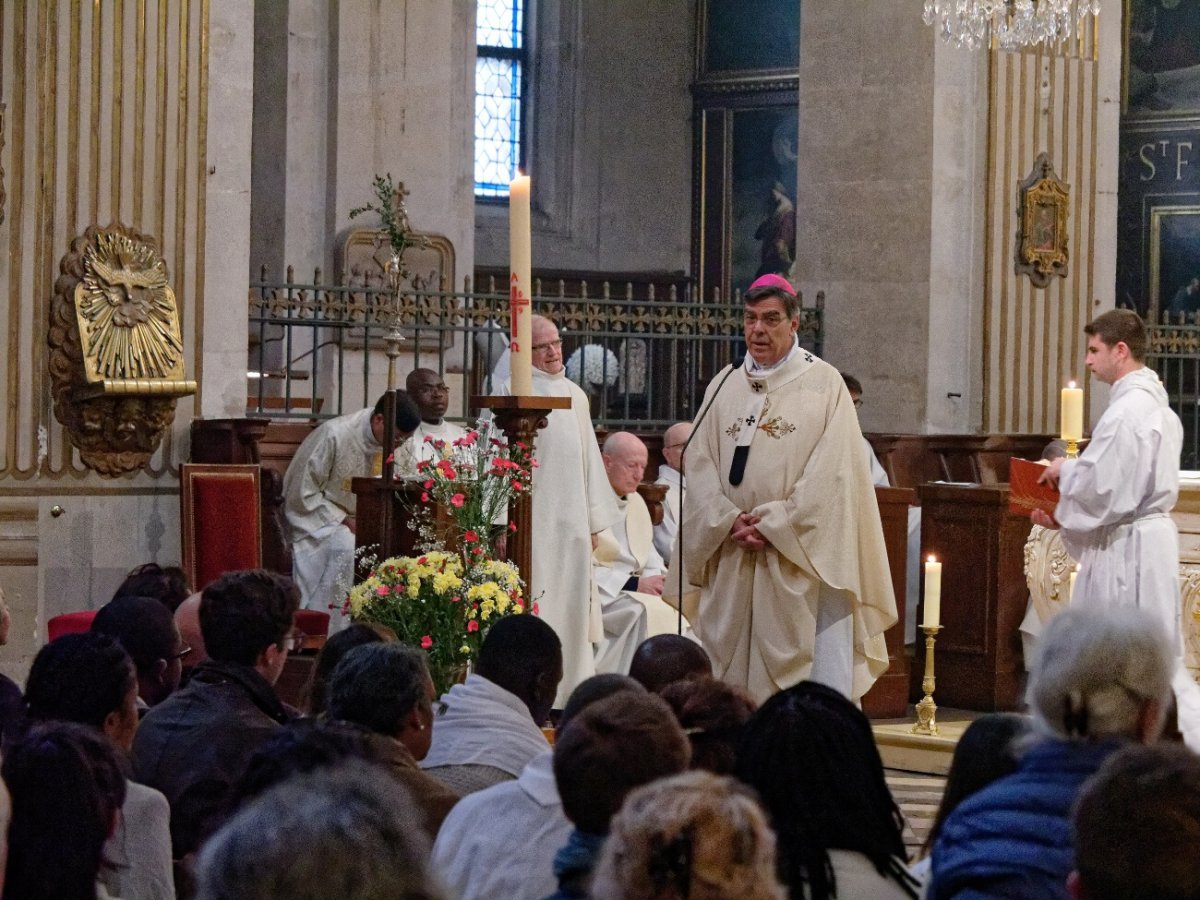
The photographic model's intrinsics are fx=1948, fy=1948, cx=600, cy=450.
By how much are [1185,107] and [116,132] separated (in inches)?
428

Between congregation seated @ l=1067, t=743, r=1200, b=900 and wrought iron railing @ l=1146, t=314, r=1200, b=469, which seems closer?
congregation seated @ l=1067, t=743, r=1200, b=900

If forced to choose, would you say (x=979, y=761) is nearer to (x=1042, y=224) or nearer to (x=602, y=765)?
(x=602, y=765)

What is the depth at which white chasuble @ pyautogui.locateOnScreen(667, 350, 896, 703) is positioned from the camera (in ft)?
20.0

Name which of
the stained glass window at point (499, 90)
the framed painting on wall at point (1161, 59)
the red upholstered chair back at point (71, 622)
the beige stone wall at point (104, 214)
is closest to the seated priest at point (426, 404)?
the beige stone wall at point (104, 214)

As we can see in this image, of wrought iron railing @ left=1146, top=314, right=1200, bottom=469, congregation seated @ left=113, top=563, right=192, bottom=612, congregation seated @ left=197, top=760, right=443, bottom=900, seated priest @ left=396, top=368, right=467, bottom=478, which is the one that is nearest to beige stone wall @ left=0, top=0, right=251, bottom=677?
seated priest @ left=396, top=368, right=467, bottom=478

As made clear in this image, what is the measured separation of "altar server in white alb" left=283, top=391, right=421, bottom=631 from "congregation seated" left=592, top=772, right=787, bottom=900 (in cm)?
741

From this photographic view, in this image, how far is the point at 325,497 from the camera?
9.70m

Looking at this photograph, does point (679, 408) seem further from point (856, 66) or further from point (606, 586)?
point (606, 586)

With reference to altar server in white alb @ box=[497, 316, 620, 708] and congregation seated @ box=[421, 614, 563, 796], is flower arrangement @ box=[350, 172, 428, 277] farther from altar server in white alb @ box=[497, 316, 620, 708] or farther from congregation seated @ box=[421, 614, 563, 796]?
congregation seated @ box=[421, 614, 563, 796]

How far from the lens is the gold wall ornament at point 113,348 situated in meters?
8.77

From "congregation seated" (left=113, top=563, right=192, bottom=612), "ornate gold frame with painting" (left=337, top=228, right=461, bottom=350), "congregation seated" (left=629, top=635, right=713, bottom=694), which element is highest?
"ornate gold frame with painting" (left=337, top=228, right=461, bottom=350)

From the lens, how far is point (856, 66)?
12.6m

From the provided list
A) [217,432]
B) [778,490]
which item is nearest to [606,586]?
[217,432]

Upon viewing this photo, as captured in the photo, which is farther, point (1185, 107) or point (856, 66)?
point (1185, 107)
